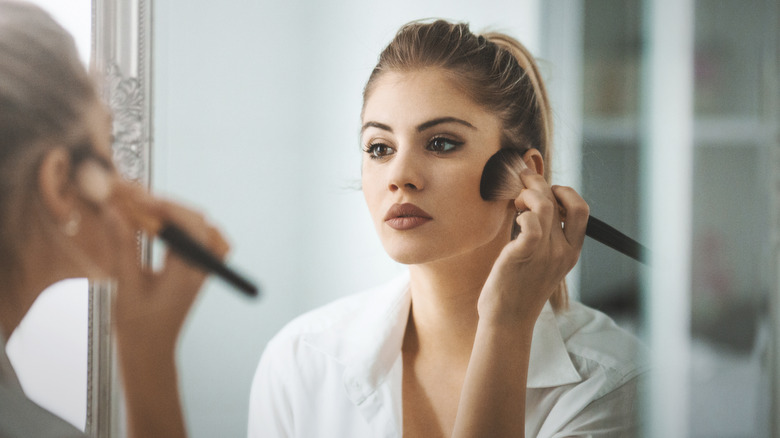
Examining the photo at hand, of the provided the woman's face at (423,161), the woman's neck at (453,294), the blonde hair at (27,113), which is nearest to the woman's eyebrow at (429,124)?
the woman's face at (423,161)

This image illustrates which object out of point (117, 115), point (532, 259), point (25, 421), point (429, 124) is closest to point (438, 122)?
point (429, 124)

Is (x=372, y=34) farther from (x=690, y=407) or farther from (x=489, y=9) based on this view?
(x=690, y=407)

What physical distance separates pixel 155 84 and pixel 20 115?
0.11 metres

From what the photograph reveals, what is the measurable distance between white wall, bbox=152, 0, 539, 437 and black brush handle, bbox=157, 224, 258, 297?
5 centimetres

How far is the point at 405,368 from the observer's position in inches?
20.8

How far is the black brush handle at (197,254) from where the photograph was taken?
38cm

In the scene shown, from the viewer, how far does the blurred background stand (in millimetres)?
463

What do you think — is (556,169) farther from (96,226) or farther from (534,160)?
(96,226)

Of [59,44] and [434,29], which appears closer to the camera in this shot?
[59,44]

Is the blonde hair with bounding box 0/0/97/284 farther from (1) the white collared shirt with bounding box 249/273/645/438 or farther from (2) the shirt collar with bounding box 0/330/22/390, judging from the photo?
(1) the white collared shirt with bounding box 249/273/645/438

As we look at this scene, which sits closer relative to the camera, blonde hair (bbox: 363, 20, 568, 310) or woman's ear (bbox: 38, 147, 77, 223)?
woman's ear (bbox: 38, 147, 77, 223)

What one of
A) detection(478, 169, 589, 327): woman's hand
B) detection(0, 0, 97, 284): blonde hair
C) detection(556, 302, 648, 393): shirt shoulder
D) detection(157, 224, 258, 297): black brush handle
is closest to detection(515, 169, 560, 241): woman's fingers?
detection(478, 169, 589, 327): woman's hand

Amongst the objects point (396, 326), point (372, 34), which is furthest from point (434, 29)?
point (396, 326)

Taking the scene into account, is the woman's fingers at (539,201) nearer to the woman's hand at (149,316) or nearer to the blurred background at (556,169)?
the blurred background at (556,169)
